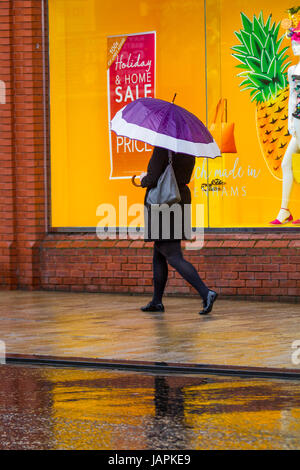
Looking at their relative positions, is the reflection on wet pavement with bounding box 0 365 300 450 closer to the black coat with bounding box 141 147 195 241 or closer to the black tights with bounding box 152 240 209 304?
the black tights with bounding box 152 240 209 304

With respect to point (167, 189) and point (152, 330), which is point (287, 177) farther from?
point (152, 330)

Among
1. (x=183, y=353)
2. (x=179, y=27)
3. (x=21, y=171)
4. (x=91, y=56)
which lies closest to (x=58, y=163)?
(x=21, y=171)

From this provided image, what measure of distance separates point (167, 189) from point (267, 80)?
2.89 metres

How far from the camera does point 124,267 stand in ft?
45.9

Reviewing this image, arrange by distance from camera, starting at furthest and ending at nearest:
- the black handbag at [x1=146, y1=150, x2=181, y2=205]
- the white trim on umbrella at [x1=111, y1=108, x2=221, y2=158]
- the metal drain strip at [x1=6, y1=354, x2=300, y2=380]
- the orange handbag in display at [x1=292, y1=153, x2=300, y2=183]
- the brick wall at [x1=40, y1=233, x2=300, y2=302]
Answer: the orange handbag in display at [x1=292, y1=153, x2=300, y2=183]
the brick wall at [x1=40, y1=233, x2=300, y2=302]
the black handbag at [x1=146, y1=150, x2=181, y2=205]
the white trim on umbrella at [x1=111, y1=108, x2=221, y2=158]
the metal drain strip at [x1=6, y1=354, x2=300, y2=380]

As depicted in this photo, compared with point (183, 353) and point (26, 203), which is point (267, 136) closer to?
point (26, 203)

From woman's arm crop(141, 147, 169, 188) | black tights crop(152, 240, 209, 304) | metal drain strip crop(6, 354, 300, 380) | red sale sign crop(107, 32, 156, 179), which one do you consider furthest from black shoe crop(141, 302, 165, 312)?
metal drain strip crop(6, 354, 300, 380)

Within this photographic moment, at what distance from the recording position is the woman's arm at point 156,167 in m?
11.2

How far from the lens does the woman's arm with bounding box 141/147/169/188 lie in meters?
11.2

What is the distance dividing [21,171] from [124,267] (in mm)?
2008

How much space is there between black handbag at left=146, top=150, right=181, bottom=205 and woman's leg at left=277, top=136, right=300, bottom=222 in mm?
2407

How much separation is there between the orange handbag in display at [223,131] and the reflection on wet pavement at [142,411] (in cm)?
593

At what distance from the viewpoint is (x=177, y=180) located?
11406 mm
